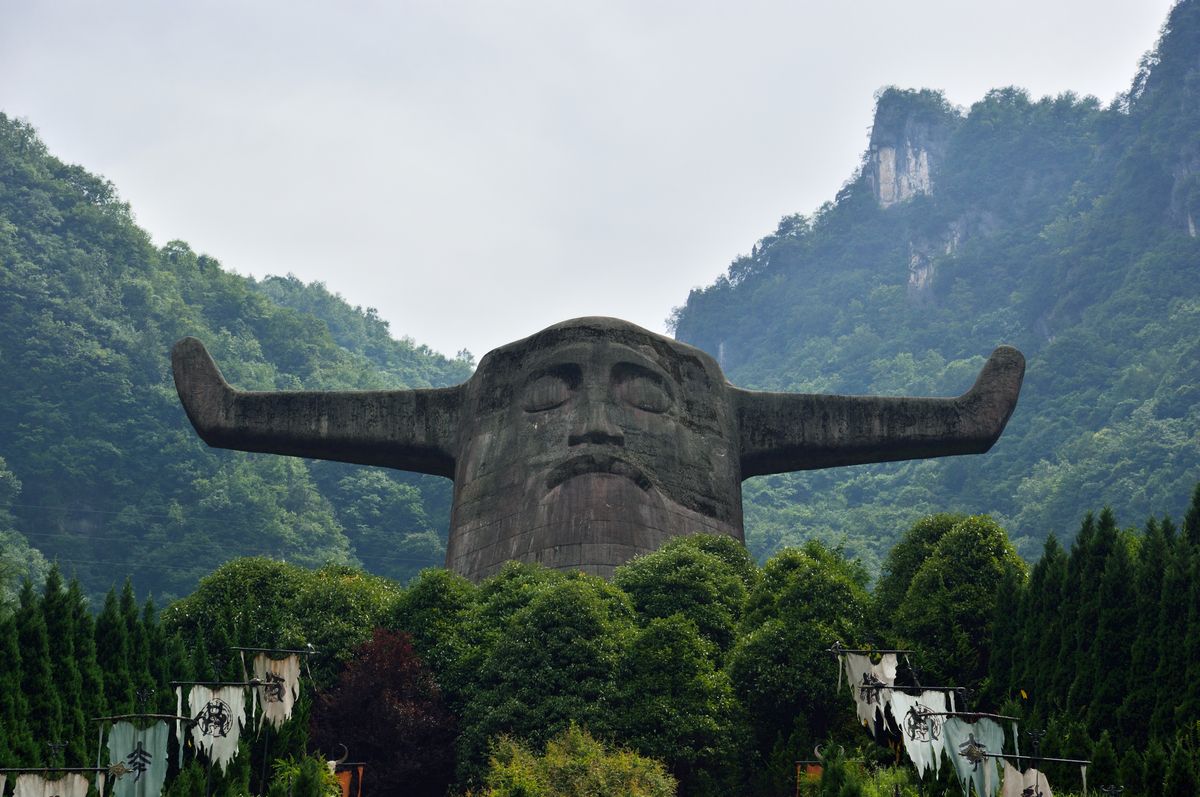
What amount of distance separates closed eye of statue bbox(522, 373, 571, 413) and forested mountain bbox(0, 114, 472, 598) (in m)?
26.1

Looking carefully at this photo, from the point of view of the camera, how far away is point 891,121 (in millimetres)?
102812

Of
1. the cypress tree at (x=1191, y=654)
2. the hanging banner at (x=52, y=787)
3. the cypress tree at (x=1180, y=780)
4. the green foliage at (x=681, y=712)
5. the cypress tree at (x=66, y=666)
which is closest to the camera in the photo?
the hanging banner at (x=52, y=787)

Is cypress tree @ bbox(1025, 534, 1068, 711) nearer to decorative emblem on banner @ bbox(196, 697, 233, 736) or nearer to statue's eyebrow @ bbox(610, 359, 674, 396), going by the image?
statue's eyebrow @ bbox(610, 359, 674, 396)

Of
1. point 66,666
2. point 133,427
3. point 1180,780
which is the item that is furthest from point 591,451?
point 133,427

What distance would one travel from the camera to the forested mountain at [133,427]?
53.7m

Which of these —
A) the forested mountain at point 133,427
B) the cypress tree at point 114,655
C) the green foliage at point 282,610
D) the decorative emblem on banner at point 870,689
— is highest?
the forested mountain at point 133,427

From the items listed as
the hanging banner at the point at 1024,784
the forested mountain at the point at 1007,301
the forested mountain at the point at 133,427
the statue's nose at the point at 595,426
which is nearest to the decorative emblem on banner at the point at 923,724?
the hanging banner at the point at 1024,784

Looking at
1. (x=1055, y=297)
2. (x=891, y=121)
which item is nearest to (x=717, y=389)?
(x=1055, y=297)

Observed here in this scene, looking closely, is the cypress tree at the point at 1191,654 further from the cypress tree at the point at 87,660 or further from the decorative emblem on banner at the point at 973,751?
the cypress tree at the point at 87,660

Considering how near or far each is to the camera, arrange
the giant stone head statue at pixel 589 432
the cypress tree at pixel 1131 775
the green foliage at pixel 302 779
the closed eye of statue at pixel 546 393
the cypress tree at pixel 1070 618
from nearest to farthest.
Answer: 1. the cypress tree at pixel 1131 775
2. the green foliage at pixel 302 779
3. the cypress tree at pixel 1070 618
4. the giant stone head statue at pixel 589 432
5. the closed eye of statue at pixel 546 393

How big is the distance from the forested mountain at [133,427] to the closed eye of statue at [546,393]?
2608 centimetres

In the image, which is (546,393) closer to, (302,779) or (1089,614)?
(1089,614)

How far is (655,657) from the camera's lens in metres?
19.8

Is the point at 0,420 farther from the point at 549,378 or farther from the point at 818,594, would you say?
the point at 818,594
